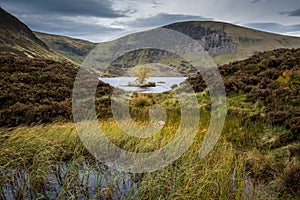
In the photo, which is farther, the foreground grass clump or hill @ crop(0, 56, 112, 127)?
hill @ crop(0, 56, 112, 127)

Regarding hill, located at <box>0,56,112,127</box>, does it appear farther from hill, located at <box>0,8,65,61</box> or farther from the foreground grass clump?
hill, located at <box>0,8,65,61</box>

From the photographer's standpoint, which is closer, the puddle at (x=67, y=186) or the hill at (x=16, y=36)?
the puddle at (x=67, y=186)

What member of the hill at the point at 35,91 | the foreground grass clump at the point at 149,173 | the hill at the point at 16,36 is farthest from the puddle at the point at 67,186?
the hill at the point at 16,36

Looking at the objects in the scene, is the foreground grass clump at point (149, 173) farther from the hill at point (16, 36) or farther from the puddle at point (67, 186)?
the hill at point (16, 36)

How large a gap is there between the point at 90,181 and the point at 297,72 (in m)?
10.2

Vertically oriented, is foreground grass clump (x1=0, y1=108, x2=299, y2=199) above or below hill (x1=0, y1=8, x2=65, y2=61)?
below

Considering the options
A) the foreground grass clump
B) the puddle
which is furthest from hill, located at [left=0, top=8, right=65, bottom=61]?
the puddle

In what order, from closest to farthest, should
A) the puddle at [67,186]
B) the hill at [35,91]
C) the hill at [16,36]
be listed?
the puddle at [67,186] → the hill at [35,91] → the hill at [16,36]

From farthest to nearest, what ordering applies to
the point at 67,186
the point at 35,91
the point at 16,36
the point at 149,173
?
the point at 16,36 < the point at 35,91 < the point at 149,173 < the point at 67,186

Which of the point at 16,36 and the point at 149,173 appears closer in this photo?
the point at 149,173

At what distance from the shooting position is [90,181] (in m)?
5.70

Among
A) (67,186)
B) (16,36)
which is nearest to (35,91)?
(67,186)

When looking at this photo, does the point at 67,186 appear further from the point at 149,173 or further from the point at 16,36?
the point at 16,36

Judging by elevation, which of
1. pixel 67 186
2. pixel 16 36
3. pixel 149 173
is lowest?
pixel 67 186
